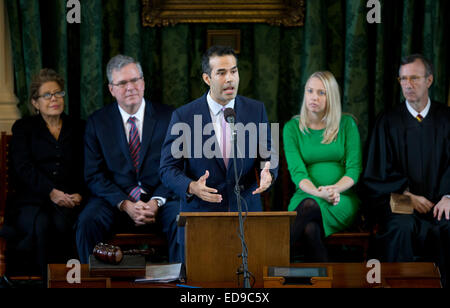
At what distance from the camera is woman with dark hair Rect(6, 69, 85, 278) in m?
4.56

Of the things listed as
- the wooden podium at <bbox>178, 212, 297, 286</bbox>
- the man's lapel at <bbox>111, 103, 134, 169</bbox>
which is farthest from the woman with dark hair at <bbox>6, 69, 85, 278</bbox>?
the wooden podium at <bbox>178, 212, 297, 286</bbox>

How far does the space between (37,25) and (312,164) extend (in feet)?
7.88

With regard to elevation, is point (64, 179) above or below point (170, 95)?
below

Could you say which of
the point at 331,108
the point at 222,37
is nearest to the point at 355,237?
the point at 331,108

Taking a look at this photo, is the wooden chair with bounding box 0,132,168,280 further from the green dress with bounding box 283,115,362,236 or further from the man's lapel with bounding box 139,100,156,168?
the green dress with bounding box 283,115,362,236

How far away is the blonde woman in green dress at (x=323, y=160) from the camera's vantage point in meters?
4.54

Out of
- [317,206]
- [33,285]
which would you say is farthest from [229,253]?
[33,285]

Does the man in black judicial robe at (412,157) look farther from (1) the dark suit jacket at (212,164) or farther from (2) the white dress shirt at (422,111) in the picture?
(1) the dark suit jacket at (212,164)

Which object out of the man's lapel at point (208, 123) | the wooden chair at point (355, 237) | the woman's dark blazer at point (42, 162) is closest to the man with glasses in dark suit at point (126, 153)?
the woman's dark blazer at point (42, 162)

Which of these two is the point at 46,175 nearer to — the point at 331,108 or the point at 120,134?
the point at 120,134

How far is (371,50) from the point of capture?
17.9 feet

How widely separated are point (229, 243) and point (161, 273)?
0.40 metres

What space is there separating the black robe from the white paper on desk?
1.96 meters
